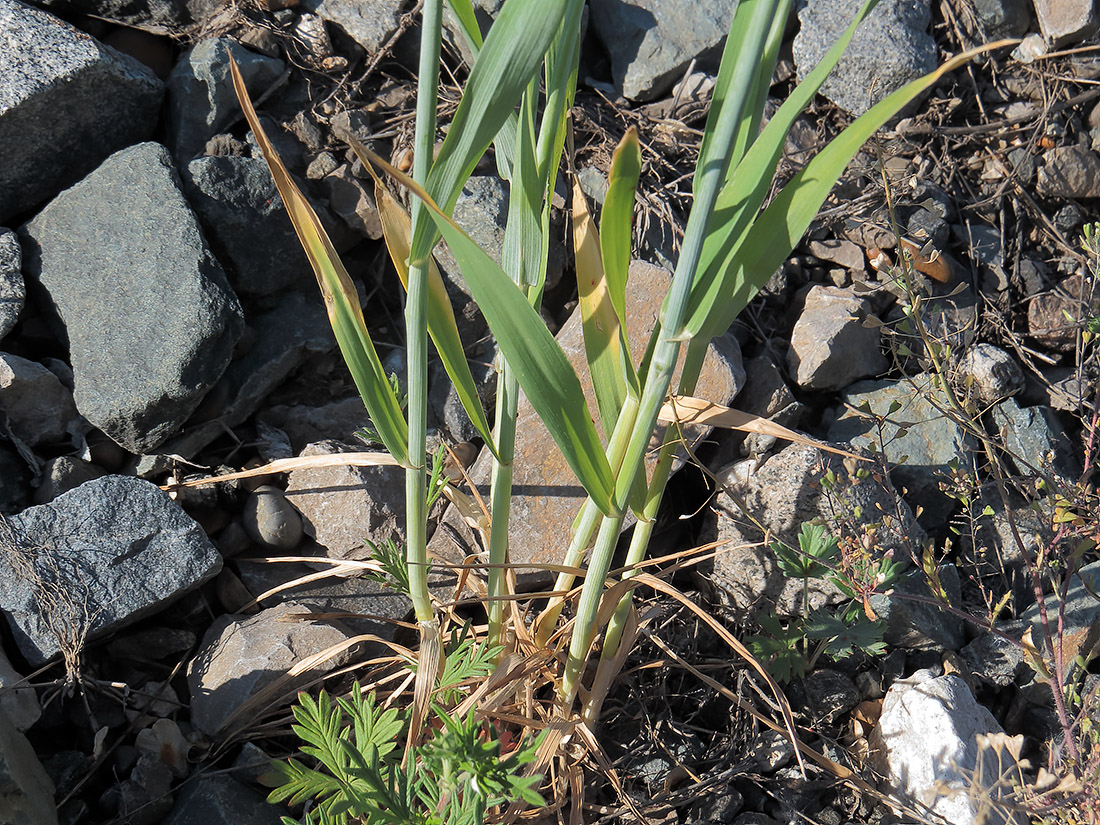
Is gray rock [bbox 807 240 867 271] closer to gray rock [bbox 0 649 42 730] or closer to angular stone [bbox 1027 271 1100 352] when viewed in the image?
angular stone [bbox 1027 271 1100 352]

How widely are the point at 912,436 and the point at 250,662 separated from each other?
1.58m

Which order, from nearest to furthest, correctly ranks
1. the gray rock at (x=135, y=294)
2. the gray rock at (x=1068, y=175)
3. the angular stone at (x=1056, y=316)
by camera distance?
the gray rock at (x=135, y=294) < the angular stone at (x=1056, y=316) < the gray rock at (x=1068, y=175)

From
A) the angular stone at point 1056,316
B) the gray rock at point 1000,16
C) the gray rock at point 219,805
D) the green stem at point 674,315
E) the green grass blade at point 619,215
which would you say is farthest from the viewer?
the gray rock at point 1000,16

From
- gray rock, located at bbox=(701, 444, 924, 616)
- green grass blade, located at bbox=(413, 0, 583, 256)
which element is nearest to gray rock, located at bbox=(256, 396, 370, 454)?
gray rock, located at bbox=(701, 444, 924, 616)

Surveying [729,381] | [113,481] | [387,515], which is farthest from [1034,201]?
[113,481]

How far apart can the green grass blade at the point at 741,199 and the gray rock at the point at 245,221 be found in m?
1.31

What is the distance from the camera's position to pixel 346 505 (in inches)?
72.1

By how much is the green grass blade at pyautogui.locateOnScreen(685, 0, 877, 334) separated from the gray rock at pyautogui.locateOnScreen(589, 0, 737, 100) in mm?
1499

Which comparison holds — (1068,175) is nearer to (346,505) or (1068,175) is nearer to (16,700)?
(346,505)

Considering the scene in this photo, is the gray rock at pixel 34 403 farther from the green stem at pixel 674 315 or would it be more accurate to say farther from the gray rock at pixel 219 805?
the green stem at pixel 674 315

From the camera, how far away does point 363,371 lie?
3.93 feet

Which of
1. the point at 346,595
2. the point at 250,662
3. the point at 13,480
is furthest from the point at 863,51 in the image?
the point at 13,480

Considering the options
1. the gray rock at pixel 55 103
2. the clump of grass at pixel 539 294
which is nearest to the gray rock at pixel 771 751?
the clump of grass at pixel 539 294

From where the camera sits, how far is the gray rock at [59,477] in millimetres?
1752
